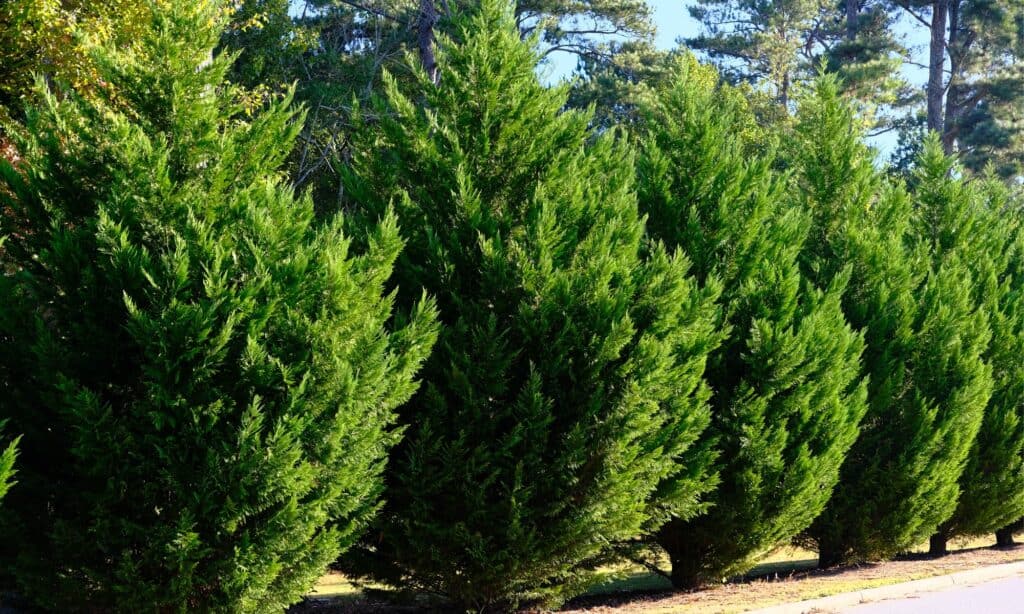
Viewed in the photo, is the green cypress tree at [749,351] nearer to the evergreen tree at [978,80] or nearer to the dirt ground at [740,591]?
the dirt ground at [740,591]

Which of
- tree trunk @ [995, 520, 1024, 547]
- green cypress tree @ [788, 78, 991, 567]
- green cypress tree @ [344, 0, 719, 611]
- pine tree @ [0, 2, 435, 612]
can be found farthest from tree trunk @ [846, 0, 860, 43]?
pine tree @ [0, 2, 435, 612]

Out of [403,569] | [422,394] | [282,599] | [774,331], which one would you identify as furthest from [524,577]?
[774,331]

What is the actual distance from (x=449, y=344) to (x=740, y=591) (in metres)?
4.99

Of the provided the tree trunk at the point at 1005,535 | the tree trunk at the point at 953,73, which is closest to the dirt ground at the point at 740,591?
the tree trunk at the point at 1005,535

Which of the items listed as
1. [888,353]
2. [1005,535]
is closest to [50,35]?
[888,353]

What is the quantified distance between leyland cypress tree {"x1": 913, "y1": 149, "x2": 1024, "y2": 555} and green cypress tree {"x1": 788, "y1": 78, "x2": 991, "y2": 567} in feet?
2.73

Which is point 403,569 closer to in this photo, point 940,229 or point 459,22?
point 459,22

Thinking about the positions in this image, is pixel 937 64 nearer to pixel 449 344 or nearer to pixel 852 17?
pixel 852 17

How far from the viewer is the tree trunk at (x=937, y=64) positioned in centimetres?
3322

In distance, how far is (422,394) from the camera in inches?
337

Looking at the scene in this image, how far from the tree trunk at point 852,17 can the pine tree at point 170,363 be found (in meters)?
36.4

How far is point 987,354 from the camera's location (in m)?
15.1

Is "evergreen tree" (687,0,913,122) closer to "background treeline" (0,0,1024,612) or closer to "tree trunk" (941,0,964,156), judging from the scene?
"tree trunk" (941,0,964,156)

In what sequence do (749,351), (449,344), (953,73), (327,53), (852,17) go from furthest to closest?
(852,17) < (953,73) < (327,53) < (749,351) < (449,344)
